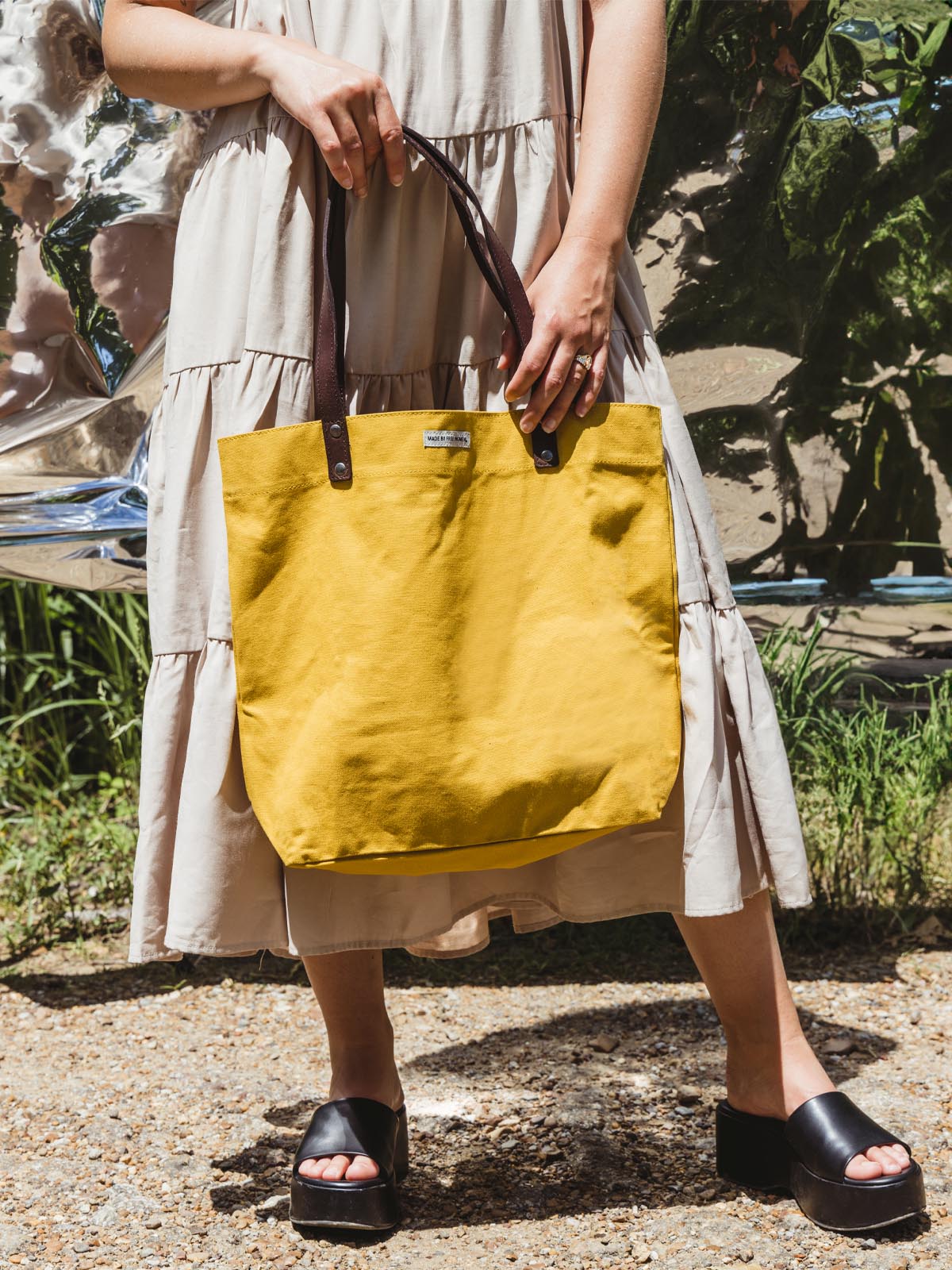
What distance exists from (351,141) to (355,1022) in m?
1.03

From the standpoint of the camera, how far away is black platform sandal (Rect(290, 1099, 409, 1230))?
149cm

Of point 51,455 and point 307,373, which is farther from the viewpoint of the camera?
point 51,455

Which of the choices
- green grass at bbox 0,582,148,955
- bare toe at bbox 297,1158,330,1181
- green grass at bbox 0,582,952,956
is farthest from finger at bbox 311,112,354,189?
green grass at bbox 0,582,148,955

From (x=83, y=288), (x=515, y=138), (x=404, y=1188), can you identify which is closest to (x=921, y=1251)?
(x=404, y=1188)

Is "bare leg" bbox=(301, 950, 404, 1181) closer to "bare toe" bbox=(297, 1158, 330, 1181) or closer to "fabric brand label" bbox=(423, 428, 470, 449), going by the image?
"bare toe" bbox=(297, 1158, 330, 1181)

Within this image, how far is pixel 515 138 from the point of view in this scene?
1.40m

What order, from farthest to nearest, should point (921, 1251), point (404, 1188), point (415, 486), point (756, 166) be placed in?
point (756, 166) < point (404, 1188) < point (921, 1251) < point (415, 486)

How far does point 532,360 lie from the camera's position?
1.32 meters

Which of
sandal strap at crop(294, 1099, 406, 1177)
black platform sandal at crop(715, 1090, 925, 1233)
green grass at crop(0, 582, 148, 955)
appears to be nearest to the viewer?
black platform sandal at crop(715, 1090, 925, 1233)

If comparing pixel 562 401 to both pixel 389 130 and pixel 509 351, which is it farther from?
pixel 389 130

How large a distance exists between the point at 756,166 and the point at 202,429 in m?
1.29

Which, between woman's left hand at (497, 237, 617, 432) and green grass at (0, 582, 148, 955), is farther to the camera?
green grass at (0, 582, 148, 955)

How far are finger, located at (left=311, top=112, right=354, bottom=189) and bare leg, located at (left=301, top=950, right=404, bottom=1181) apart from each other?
0.91 m

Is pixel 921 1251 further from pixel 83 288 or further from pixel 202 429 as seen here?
pixel 83 288
